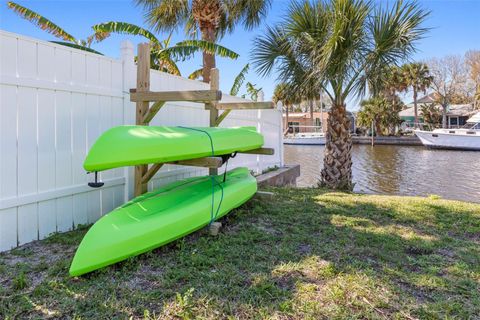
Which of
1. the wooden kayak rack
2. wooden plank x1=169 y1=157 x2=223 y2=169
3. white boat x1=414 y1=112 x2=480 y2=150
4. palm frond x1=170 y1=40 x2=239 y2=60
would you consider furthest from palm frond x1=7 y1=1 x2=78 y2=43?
white boat x1=414 y1=112 x2=480 y2=150

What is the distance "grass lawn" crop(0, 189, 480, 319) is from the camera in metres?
2.06

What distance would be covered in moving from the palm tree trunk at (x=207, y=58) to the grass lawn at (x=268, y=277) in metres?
6.45

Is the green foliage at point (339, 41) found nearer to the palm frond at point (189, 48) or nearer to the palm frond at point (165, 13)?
the palm frond at point (189, 48)

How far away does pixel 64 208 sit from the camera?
3.40m

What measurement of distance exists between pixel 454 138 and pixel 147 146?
96.0ft

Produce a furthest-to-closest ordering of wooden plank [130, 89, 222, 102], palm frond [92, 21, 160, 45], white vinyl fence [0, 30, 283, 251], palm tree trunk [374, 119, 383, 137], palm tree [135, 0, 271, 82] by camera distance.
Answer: palm tree trunk [374, 119, 383, 137]
palm tree [135, 0, 271, 82]
palm frond [92, 21, 160, 45]
wooden plank [130, 89, 222, 102]
white vinyl fence [0, 30, 283, 251]

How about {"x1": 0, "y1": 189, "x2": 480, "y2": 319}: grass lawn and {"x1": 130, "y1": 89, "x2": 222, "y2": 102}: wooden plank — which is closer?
{"x1": 0, "y1": 189, "x2": 480, "y2": 319}: grass lawn

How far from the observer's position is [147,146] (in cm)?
275

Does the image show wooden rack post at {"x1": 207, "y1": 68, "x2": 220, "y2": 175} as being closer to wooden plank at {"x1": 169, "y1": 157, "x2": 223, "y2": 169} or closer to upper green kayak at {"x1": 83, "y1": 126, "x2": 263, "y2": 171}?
upper green kayak at {"x1": 83, "y1": 126, "x2": 263, "y2": 171}

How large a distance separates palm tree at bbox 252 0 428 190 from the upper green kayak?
391 cm

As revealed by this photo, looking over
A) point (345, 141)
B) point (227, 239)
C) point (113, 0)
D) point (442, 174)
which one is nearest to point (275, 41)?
point (345, 141)

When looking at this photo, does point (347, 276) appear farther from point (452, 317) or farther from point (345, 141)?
point (345, 141)

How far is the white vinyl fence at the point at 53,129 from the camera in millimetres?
2895

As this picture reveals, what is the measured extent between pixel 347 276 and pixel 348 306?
0.41m
